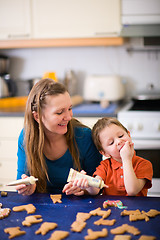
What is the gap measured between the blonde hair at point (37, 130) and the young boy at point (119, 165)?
0.81 feet

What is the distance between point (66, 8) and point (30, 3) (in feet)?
1.19

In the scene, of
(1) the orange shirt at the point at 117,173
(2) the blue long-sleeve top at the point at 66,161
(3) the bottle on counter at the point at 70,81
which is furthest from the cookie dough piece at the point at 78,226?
(3) the bottle on counter at the point at 70,81

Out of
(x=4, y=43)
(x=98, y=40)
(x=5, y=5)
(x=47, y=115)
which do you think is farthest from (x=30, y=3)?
(x=47, y=115)

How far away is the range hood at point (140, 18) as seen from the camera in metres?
2.74

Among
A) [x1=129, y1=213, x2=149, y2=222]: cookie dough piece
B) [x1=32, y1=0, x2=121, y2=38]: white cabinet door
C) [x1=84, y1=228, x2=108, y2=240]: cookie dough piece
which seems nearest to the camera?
[x1=84, y1=228, x2=108, y2=240]: cookie dough piece

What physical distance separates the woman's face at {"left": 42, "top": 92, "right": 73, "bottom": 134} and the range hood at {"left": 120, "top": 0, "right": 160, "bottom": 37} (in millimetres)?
1656

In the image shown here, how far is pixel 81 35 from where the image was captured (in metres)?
2.95

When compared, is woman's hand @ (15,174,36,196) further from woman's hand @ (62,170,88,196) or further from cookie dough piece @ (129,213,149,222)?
cookie dough piece @ (129,213,149,222)

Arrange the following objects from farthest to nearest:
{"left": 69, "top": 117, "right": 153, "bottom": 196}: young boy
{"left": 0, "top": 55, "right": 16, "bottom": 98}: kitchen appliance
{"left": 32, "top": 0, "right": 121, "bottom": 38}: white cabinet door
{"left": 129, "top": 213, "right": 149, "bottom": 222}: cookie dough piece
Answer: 1. {"left": 0, "top": 55, "right": 16, "bottom": 98}: kitchen appliance
2. {"left": 32, "top": 0, "right": 121, "bottom": 38}: white cabinet door
3. {"left": 69, "top": 117, "right": 153, "bottom": 196}: young boy
4. {"left": 129, "top": 213, "right": 149, "bottom": 222}: cookie dough piece

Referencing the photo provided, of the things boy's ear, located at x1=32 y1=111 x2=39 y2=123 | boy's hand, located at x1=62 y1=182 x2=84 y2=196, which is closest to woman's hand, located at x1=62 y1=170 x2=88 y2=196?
boy's hand, located at x1=62 y1=182 x2=84 y2=196

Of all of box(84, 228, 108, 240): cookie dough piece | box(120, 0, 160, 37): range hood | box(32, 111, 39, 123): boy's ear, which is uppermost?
box(120, 0, 160, 37): range hood

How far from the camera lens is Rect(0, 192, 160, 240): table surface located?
96 centimetres

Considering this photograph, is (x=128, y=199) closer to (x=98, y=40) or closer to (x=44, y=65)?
(x=98, y=40)

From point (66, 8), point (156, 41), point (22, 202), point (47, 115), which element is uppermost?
point (66, 8)
